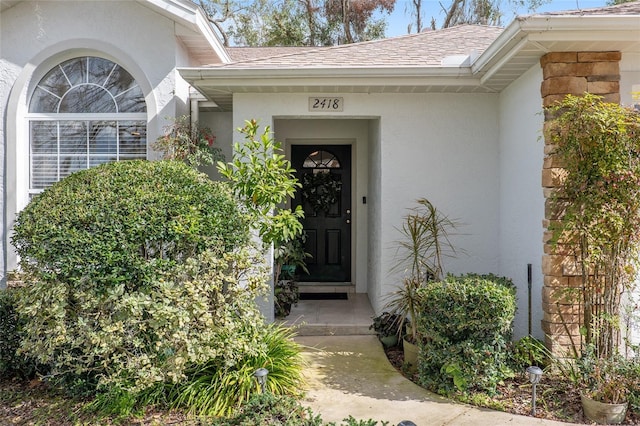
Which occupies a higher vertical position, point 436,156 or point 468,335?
point 436,156

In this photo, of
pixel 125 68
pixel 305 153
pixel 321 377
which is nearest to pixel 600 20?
pixel 321 377

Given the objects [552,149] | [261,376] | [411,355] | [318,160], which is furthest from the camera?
[318,160]

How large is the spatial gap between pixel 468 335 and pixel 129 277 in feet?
9.99

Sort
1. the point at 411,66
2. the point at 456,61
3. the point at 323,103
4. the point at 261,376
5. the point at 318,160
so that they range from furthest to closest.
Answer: the point at 318,160
the point at 323,103
the point at 456,61
the point at 411,66
the point at 261,376

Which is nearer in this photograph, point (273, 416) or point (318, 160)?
point (273, 416)

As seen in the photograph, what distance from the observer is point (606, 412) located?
384 cm

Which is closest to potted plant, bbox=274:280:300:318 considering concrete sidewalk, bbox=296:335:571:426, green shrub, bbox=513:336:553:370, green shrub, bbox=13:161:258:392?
concrete sidewalk, bbox=296:335:571:426

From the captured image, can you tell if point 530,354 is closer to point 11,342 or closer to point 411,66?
point 411,66

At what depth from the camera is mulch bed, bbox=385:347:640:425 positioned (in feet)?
13.0

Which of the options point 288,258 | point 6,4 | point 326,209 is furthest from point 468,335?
point 6,4

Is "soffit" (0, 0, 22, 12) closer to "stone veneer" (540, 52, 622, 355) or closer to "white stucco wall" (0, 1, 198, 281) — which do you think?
"white stucco wall" (0, 1, 198, 281)

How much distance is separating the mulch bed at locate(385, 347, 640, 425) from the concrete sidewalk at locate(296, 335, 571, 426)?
115mm

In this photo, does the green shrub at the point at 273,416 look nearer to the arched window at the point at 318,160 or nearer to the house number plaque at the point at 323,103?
the house number plaque at the point at 323,103

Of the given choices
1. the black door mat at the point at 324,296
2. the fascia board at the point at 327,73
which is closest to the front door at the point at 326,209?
the black door mat at the point at 324,296
